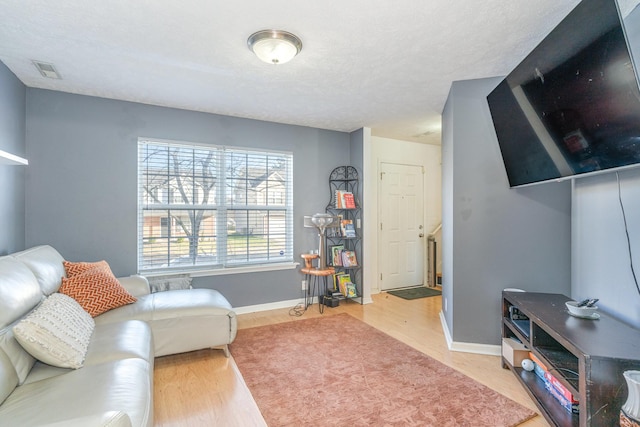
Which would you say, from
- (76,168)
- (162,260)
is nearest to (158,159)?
(76,168)

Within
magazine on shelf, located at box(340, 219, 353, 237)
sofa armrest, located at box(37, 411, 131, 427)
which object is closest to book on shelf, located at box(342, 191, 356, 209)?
magazine on shelf, located at box(340, 219, 353, 237)

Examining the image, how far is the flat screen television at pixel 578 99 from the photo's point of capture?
140 cm

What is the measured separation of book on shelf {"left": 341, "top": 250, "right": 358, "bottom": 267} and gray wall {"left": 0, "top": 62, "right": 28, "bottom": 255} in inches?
134

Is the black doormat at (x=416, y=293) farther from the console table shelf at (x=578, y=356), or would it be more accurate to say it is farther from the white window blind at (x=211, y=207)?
the console table shelf at (x=578, y=356)

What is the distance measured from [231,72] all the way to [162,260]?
2.18m

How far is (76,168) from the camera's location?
10.3ft

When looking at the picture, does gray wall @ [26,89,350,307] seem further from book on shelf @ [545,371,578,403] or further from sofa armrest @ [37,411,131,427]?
book on shelf @ [545,371,578,403]

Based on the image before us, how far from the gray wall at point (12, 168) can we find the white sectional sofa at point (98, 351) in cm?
45

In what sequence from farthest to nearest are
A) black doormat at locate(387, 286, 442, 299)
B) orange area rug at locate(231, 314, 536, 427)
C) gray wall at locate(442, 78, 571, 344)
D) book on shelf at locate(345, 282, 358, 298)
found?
black doormat at locate(387, 286, 442, 299), book on shelf at locate(345, 282, 358, 298), gray wall at locate(442, 78, 571, 344), orange area rug at locate(231, 314, 536, 427)

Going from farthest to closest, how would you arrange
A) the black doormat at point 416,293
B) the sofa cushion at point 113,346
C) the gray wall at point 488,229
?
the black doormat at point 416,293
the gray wall at point 488,229
the sofa cushion at point 113,346

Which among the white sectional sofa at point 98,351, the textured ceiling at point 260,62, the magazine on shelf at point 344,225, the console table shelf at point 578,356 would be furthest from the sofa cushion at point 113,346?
the magazine on shelf at point 344,225

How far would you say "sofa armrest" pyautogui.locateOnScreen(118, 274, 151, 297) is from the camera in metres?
2.89

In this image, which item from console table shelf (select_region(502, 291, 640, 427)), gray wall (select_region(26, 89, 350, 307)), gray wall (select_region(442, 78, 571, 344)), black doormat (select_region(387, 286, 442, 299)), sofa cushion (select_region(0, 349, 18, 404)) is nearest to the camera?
sofa cushion (select_region(0, 349, 18, 404))

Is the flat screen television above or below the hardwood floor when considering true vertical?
above
